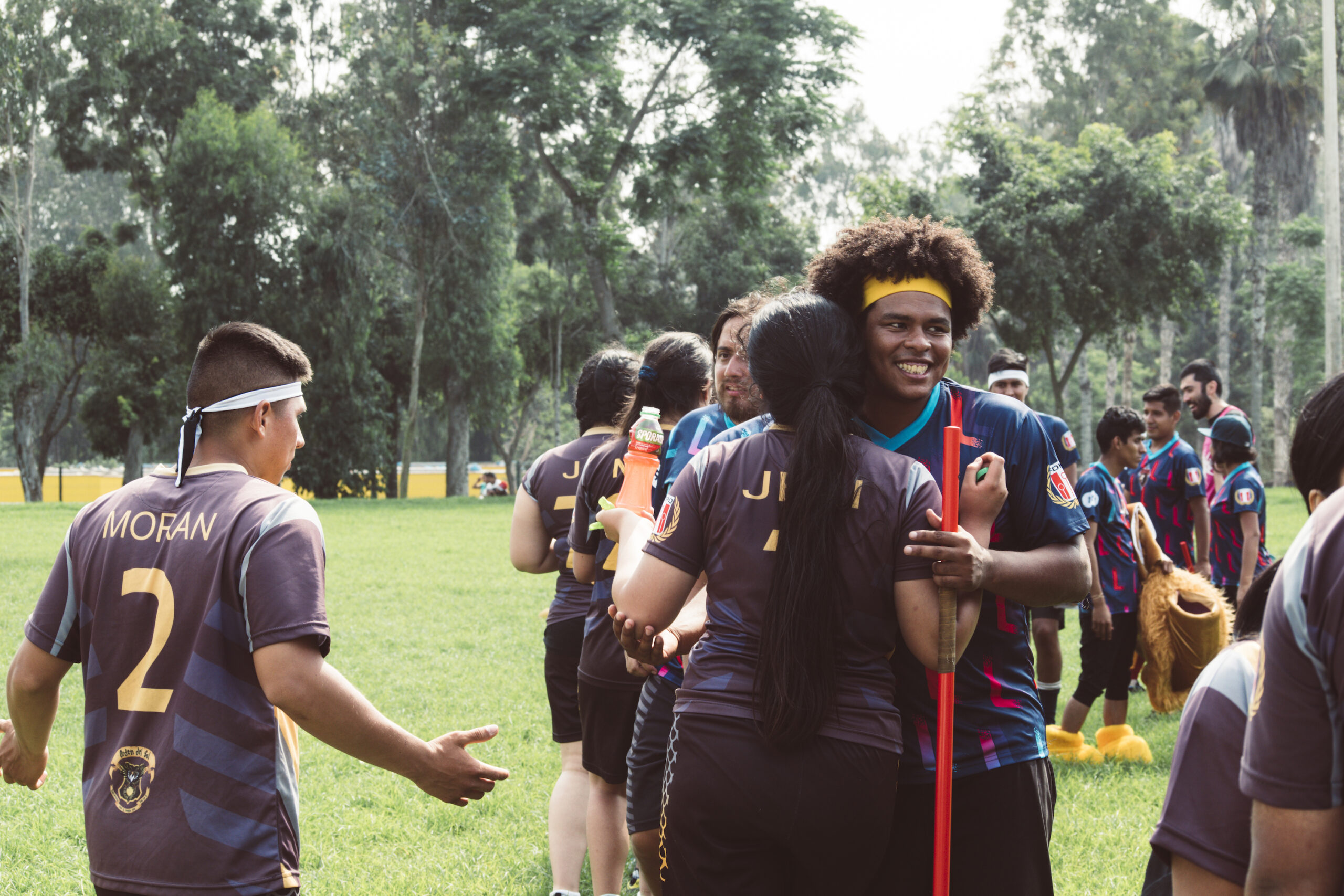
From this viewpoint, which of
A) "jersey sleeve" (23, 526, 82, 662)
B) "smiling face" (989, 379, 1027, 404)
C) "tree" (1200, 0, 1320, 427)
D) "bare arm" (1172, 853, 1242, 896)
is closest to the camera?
"bare arm" (1172, 853, 1242, 896)

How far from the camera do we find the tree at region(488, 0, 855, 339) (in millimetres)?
29391

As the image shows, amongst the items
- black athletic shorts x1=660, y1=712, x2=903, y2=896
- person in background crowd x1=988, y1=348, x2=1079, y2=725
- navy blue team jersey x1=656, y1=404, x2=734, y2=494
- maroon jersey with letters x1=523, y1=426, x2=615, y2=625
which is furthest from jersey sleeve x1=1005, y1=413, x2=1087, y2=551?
person in background crowd x1=988, y1=348, x2=1079, y2=725

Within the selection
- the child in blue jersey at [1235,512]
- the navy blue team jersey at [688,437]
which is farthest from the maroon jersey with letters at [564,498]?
the child in blue jersey at [1235,512]

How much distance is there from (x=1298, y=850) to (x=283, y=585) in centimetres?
187

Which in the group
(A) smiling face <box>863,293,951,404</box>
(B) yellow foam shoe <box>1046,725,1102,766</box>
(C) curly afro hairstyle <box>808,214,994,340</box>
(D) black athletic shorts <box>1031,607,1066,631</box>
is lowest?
(B) yellow foam shoe <box>1046,725,1102,766</box>

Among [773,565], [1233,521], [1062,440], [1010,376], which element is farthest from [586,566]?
[1233,521]

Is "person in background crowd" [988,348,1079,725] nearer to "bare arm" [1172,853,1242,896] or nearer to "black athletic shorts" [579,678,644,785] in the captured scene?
"black athletic shorts" [579,678,644,785]

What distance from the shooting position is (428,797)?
612 centimetres

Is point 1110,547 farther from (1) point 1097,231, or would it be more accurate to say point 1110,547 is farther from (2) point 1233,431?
(1) point 1097,231

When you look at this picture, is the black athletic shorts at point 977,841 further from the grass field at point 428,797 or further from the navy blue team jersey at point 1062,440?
the grass field at point 428,797

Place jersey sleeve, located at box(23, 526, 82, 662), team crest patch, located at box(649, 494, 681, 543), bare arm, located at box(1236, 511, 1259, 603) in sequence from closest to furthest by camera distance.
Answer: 1. team crest patch, located at box(649, 494, 681, 543)
2. jersey sleeve, located at box(23, 526, 82, 662)
3. bare arm, located at box(1236, 511, 1259, 603)

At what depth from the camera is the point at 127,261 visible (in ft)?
107

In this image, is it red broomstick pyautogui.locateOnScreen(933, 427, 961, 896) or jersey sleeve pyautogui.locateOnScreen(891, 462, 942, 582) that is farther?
red broomstick pyautogui.locateOnScreen(933, 427, 961, 896)

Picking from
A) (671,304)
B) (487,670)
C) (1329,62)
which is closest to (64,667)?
(487,670)
